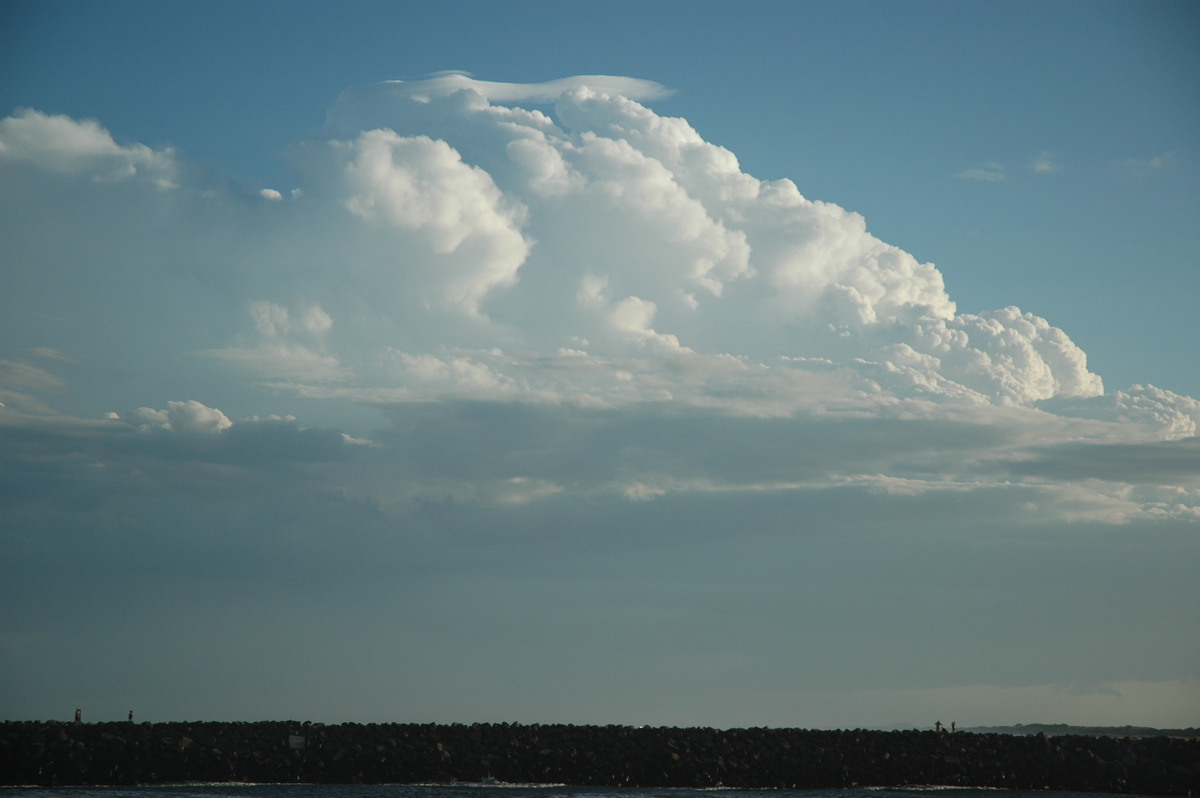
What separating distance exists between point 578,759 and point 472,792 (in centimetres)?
667

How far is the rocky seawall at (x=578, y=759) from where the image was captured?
63.0 m

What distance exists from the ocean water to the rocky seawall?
103cm

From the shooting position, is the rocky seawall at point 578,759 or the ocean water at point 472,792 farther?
the rocky seawall at point 578,759

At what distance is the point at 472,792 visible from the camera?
60.1 m

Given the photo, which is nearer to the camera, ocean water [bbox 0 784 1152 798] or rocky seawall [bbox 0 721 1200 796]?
ocean water [bbox 0 784 1152 798]

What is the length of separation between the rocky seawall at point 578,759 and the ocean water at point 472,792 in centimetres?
103

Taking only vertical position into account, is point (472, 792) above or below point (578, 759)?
below

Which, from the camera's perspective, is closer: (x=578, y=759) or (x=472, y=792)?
(x=472, y=792)

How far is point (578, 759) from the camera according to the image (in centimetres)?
6450

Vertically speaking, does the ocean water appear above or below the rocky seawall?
below

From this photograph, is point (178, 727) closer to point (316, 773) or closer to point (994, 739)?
point (316, 773)

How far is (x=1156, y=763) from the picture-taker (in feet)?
205

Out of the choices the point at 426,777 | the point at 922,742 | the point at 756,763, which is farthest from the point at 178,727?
the point at 922,742

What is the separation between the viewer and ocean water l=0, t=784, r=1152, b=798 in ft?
191
